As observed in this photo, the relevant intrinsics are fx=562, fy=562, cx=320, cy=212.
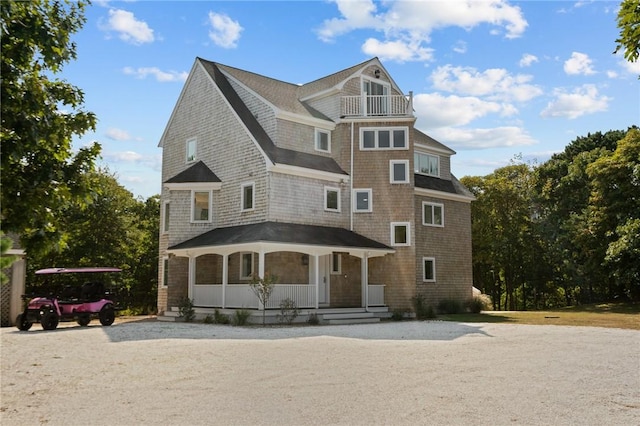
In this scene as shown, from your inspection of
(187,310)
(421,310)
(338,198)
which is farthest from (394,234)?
(187,310)

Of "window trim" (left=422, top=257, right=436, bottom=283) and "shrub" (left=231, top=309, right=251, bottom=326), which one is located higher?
"window trim" (left=422, top=257, right=436, bottom=283)

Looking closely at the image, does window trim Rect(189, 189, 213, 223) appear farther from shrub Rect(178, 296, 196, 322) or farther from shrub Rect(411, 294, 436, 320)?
shrub Rect(411, 294, 436, 320)

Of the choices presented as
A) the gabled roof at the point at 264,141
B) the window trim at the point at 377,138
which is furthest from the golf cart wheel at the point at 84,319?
the window trim at the point at 377,138

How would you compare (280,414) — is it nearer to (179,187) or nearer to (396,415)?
(396,415)

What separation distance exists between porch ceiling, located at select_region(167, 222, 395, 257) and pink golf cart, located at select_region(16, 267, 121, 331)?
15.4ft

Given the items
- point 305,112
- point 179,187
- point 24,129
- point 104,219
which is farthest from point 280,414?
point 104,219

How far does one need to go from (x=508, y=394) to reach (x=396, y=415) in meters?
2.32

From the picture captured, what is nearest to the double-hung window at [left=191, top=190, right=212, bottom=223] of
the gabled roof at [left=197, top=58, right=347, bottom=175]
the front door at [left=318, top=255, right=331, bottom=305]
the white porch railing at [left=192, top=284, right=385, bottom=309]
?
the white porch railing at [left=192, top=284, right=385, bottom=309]

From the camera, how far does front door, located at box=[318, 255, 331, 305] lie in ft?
88.5

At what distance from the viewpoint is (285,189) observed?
26.0m

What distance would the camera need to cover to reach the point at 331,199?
92.7 ft

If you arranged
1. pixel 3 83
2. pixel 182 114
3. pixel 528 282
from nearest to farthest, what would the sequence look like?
pixel 3 83 → pixel 182 114 → pixel 528 282

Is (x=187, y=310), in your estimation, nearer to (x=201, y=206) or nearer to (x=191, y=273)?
(x=191, y=273)

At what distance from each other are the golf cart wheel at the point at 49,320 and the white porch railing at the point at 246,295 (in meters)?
6.86
